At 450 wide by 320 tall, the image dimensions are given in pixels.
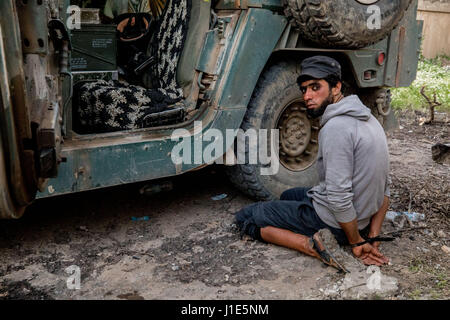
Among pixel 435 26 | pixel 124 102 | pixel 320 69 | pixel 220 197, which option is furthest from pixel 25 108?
pixel 435 26

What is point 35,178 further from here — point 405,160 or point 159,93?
point 405,160

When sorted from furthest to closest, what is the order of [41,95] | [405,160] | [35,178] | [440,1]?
[440,1] < [405,160] < [41,95] < [35,178]

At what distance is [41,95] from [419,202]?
9.66ft

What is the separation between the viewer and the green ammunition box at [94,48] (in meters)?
3.85

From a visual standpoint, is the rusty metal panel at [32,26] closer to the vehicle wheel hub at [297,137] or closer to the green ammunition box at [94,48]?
the green ammunition box at [94,48]

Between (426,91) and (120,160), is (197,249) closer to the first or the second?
(120,160)

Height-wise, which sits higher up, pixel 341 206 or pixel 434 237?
pixel 341 206

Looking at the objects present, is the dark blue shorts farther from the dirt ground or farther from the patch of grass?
the patch of grass

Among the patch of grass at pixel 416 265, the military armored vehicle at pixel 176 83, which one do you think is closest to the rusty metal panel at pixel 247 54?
the military armored vehicle at pixel 176 83

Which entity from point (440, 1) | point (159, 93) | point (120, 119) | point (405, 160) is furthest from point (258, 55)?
point (440, 1)

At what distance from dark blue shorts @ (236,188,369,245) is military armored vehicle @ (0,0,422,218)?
378mm

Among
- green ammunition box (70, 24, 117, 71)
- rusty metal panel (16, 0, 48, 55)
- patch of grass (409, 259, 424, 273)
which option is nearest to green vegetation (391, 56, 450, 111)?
patch of grass (409, 259, 424, 273)

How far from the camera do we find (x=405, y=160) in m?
5.09
